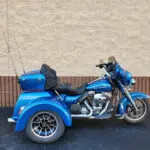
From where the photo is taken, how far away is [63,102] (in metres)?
4.54

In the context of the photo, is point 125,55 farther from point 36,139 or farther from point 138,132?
point 36,139

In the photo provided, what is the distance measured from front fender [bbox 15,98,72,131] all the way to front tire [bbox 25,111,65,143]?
0.07 meters

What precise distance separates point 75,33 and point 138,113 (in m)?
2.10

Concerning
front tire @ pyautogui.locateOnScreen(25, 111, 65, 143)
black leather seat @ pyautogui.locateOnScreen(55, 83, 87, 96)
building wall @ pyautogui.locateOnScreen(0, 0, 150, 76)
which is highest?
building wall @ pyautogui.locateOnScreen(0, 0, 150, 76)

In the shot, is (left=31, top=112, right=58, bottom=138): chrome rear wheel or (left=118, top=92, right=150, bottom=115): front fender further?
(left=118, top=92, right=150, bottom=115): front fender

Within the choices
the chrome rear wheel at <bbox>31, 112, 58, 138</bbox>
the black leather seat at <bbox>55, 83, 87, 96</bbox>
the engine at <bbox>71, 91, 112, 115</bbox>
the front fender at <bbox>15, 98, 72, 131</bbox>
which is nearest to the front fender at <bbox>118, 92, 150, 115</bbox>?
the engine at <bbox>71, 91, 112, 115</bbox>

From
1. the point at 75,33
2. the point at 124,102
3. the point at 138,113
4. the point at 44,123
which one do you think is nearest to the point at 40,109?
the point at 44,123

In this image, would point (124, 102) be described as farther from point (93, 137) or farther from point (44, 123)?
point (44, 123)

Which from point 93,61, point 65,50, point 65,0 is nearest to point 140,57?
point 93,61

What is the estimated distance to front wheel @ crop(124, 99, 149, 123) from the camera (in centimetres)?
489

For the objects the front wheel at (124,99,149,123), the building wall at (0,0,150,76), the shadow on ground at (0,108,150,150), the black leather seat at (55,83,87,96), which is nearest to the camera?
the shadow on ground at (0,108,150,150)

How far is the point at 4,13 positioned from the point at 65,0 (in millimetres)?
1274

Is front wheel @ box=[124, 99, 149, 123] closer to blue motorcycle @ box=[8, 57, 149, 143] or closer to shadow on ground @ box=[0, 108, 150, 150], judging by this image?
blue motorcycle @ box=[8, 57, 149, 143]

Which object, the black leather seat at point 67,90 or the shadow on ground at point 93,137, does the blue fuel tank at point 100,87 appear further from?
the shadow on ground at point 93,137
